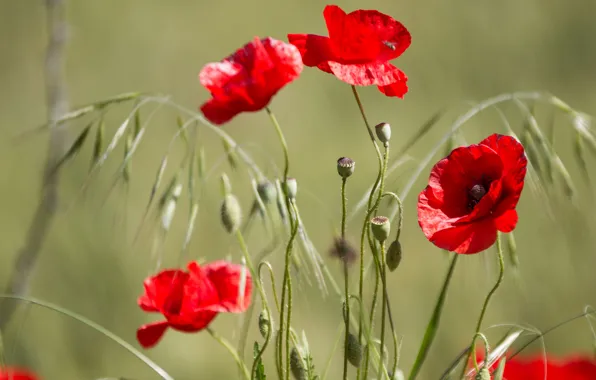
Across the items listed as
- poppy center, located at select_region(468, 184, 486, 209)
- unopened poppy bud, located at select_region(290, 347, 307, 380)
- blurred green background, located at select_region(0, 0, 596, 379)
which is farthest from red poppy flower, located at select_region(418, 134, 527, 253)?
blurred green background, located at select_region(0, 0, 596, 379)

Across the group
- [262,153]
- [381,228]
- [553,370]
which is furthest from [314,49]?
[262,153]

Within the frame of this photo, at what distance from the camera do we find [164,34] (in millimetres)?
1554

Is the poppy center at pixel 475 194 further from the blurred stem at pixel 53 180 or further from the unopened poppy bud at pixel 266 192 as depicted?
the blurred stem at pixel 53 180

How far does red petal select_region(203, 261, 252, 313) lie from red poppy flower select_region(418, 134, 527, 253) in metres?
0.13

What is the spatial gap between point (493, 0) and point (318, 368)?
842 millimetres

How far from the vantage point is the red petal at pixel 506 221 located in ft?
1.52

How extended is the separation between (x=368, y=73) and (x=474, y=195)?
0.33ft

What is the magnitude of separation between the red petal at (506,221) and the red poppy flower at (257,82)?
0.14m

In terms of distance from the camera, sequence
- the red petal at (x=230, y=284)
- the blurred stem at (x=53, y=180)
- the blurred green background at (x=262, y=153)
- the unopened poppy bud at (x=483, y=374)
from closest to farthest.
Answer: the unopened poppy bud at (x=483, y=374), the red petal at (x=230, y=284), the blurred stem at (x=53, y=180), the blurred green background at (x=262, y=153)

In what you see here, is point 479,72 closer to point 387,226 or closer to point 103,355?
point 103,355

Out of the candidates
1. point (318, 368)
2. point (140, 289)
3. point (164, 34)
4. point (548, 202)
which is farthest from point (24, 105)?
point (548, 202)

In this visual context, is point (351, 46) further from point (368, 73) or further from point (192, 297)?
point (192, 297)

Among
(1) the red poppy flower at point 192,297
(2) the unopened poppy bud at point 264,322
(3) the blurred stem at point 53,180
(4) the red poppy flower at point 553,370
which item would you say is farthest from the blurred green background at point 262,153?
(2) the unopened poppy bud at point 264,322

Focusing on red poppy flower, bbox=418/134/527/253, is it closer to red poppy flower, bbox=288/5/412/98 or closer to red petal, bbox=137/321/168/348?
red poppy flower, bbox=288/5/412/98
